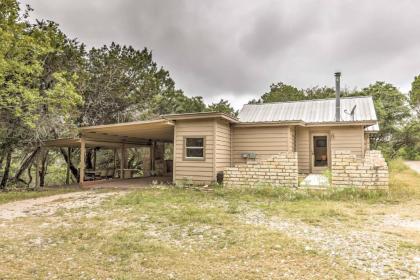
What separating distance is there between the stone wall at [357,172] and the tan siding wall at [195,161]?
391 cm

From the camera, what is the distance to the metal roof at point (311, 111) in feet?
42.9

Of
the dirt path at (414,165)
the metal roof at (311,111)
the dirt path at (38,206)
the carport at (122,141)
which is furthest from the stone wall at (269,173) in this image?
the dirt path at (414,165)

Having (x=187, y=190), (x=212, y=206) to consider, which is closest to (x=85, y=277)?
(x=212, y=206)

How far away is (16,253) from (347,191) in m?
6.95

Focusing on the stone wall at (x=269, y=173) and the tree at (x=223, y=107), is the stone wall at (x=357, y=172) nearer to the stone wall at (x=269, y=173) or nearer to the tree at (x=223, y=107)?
the stone wall at (x=269, y=173)

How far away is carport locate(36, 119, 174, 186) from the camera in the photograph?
10.0m

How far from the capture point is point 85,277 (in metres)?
2.74

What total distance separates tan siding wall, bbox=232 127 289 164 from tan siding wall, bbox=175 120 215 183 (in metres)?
2.13

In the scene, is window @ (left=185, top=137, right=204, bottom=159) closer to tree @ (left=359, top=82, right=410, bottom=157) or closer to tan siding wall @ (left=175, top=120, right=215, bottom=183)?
tan siding wall @ (left=175, top=120, right=215, bottom=183)

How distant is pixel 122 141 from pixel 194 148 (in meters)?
5.34

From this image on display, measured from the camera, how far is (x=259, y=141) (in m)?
11.0

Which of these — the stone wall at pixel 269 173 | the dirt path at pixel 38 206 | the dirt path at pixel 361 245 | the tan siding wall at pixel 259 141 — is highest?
the tan siding wall at pixel 259 141

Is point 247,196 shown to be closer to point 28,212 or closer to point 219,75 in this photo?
point 28,212

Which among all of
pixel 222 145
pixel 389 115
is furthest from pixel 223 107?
pixel 222 145
